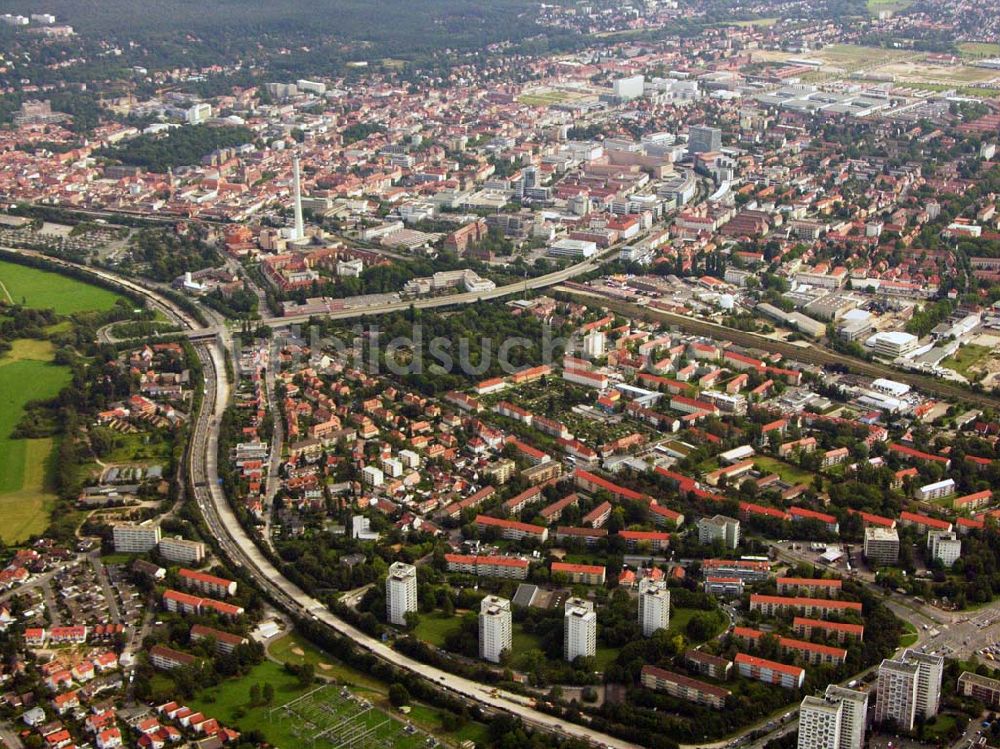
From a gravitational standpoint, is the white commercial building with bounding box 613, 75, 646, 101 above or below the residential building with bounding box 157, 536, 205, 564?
above

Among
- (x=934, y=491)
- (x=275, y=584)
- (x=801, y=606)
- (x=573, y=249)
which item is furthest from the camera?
(x=573, y=249)

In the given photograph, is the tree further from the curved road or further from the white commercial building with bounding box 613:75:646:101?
the white commercial building with bounding box 613:75:646:101

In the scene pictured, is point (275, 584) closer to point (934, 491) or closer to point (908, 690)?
point (908, 690)

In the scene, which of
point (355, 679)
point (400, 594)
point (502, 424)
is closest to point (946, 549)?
point (400, 594)

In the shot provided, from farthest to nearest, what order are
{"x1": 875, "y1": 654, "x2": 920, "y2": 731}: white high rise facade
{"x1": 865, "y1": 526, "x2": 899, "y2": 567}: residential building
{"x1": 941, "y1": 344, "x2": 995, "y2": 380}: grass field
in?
{"x1": 941, "y1": 344, "x2": 995, "y2": 380}: grass field, {"x1": 865, "y1": 526, "x2": 899, "y2": 567}: residential building, {"x1": 875, "y1": 654, "x2": 920, "y2": 731}: white high rise facade

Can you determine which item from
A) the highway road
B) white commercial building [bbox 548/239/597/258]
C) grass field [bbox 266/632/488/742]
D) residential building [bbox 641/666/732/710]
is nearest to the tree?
grass field [bbox 266/632/488/742]

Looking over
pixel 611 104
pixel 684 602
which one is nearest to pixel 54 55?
pixel 611 104

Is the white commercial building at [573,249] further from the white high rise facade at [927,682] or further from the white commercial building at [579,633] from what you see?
the white high rise facade at [927,682]

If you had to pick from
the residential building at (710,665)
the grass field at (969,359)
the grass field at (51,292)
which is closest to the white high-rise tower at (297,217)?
the grass field at (51,292)
